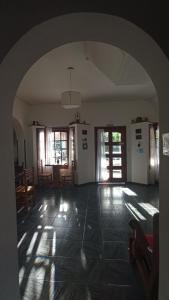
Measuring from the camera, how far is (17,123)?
6.31m

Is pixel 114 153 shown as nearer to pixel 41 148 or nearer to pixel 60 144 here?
pixel 60 144

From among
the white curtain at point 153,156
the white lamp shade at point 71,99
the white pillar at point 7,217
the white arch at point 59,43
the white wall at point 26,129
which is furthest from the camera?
the white curtain at point 153,156

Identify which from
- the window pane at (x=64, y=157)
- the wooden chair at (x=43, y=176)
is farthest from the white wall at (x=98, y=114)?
the wooden chair at (x=43, y=176)

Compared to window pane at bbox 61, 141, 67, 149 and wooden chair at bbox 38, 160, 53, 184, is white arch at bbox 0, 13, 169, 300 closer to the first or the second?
wooden chair at bbox 38, 160, 53, 184

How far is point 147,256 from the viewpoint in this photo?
2.15 meters

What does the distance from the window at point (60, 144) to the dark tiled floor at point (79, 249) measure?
7.27ft

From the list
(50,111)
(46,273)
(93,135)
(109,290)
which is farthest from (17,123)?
(109,290)

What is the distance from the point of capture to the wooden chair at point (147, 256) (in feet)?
5.68

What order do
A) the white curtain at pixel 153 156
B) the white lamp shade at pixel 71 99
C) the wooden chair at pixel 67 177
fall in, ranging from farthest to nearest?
the wooden chair at pixel 67 177 < the white curtain at pixel 153 156 < the white lamp shade at pixel 71 99

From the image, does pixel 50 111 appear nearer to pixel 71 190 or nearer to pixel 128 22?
pixel 71 190

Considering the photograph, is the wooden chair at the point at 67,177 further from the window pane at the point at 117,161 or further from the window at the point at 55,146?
the window pane at the point at 117,161

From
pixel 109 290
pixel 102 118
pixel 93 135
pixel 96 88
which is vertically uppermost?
pixel 96 88

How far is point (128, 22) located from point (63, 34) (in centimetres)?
39

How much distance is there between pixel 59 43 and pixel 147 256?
7.07 feet
